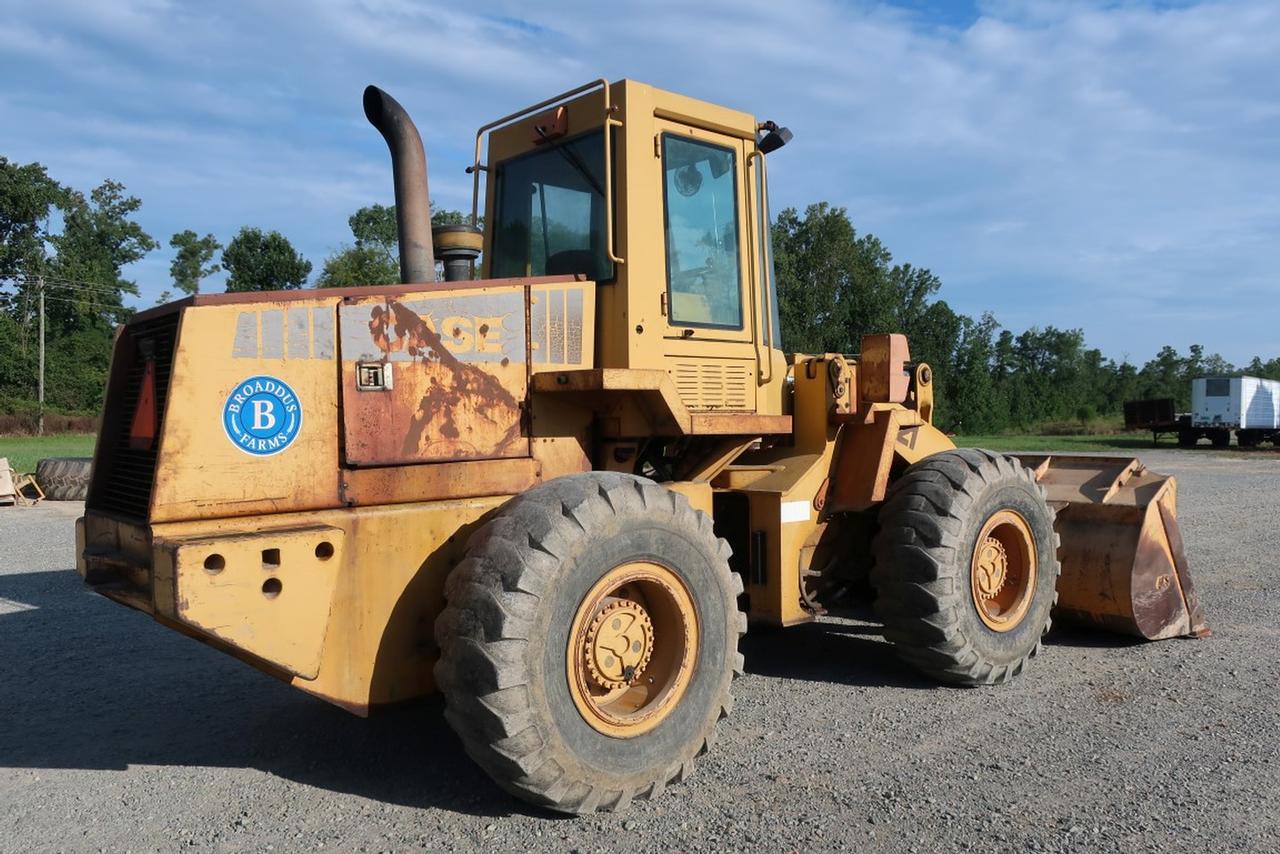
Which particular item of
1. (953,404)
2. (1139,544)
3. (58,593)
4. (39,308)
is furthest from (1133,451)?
(39,308)

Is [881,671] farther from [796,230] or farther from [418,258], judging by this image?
[796,230]

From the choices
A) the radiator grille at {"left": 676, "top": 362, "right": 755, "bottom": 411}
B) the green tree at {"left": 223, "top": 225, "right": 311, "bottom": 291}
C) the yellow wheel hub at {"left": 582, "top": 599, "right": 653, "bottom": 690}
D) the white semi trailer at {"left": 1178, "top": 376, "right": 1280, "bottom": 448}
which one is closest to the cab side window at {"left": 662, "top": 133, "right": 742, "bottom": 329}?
the radiator grille at {"left": 676, "top": 362, "right": 755, "bottom": 411}

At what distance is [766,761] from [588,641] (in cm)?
111

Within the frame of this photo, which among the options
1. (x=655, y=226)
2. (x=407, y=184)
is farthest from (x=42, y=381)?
(x=655, y=226)

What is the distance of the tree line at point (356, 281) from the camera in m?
44.2

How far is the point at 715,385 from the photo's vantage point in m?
5.33

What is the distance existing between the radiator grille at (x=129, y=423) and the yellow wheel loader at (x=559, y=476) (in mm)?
19

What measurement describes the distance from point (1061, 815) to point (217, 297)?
388 cm

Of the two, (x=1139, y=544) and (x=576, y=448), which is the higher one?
(x=576, y=448)

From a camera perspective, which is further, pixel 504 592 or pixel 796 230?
pixel 796 230

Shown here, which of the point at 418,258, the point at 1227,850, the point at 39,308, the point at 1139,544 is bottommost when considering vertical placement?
the point at 1227,850

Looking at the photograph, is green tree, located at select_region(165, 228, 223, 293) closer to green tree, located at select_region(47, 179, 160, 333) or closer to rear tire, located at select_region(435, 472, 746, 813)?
green tree, located at select_region(47, 179, 160, 333)

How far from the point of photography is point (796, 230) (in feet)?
149

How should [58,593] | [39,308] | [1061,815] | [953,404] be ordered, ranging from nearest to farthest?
[1061,815], [58,593], [953,404], [39,308]
